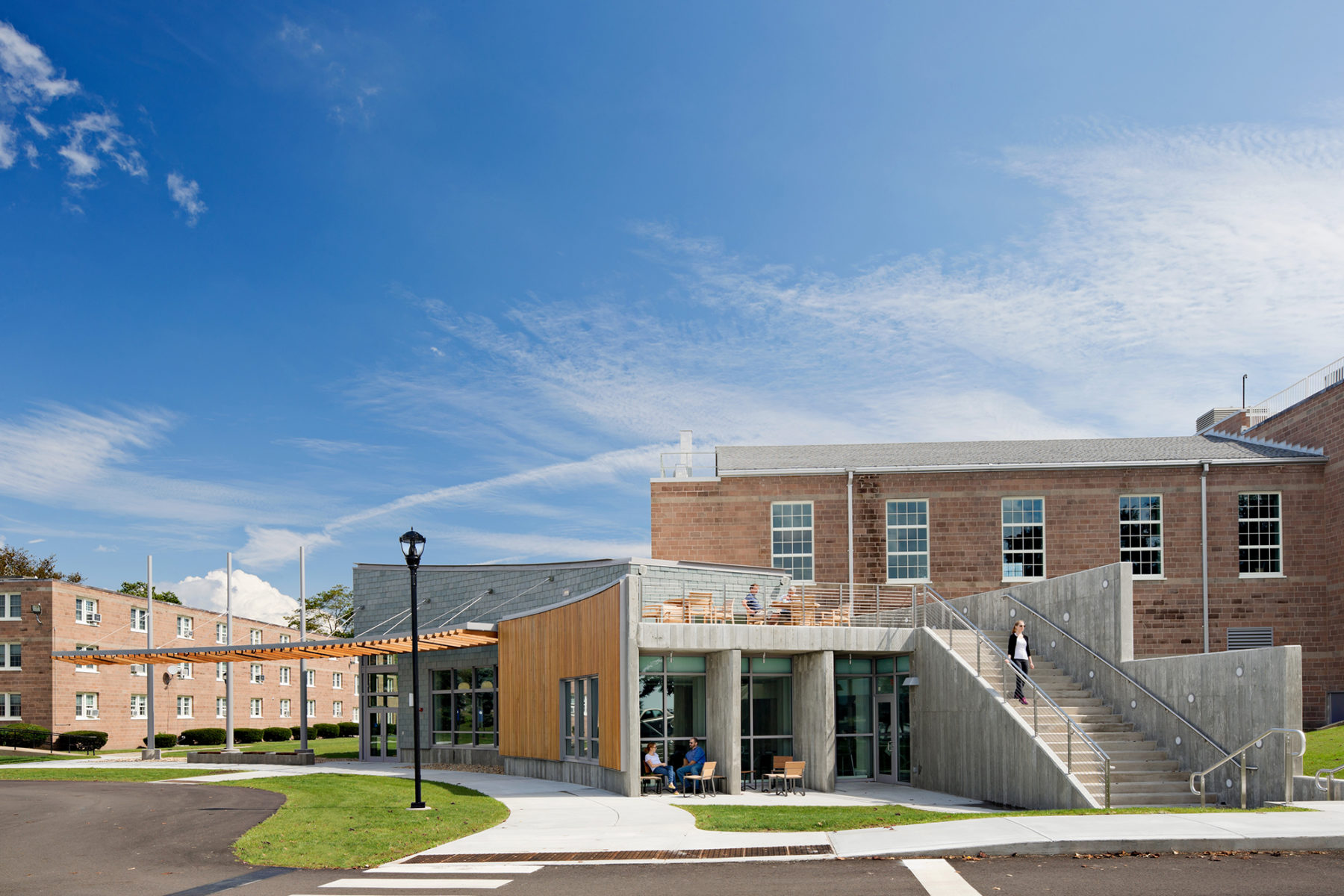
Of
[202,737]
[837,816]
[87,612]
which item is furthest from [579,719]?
[87,612]

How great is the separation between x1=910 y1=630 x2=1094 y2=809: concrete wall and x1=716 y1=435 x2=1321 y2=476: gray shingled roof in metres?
11.2

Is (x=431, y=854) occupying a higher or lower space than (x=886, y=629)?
lower

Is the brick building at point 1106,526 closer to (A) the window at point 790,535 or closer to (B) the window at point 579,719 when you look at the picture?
(A) the window at point 790,535

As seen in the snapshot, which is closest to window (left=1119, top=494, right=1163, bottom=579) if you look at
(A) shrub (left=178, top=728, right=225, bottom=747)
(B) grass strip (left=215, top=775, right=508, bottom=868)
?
(B) grass strip (left=215, top=775, right=508, bottom=868)

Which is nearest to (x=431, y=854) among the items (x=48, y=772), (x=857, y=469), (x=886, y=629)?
(x=886, y=629)

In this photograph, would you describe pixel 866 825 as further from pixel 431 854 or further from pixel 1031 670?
pixel 1031 670

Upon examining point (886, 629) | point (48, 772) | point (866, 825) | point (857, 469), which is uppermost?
point (857, 469)

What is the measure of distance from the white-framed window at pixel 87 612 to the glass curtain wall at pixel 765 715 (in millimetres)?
35369

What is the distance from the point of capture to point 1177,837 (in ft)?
38.0

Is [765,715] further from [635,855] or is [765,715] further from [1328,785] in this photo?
[635,855]

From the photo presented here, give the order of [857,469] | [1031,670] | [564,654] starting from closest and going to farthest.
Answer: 1. [1031,670]
2. [564,654]
3. [857,469]

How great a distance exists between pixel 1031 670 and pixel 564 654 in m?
9.53

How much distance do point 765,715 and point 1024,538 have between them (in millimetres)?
12965

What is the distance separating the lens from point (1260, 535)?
3130 centimetres
